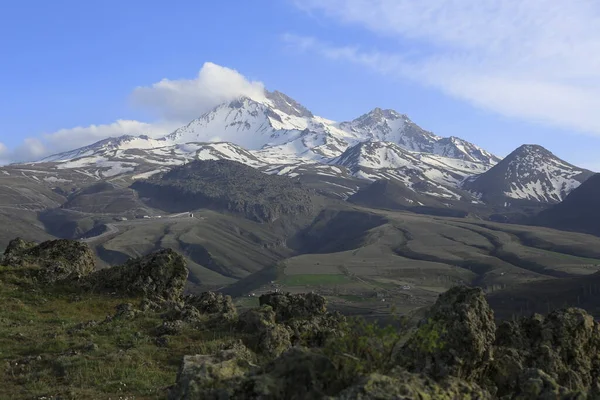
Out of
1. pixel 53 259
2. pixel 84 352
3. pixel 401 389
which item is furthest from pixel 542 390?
pixel 53 259

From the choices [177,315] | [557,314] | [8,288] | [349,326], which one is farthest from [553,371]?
[8,288]

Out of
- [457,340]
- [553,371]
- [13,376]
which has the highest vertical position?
[457,340]

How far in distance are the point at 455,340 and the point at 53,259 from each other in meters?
40.3

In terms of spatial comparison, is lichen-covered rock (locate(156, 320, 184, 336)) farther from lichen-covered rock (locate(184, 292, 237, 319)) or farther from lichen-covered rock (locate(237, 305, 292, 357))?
lichen-covered rock (locate(184, 292, 237, 319))

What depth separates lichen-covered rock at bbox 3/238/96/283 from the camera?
41500 millimetres

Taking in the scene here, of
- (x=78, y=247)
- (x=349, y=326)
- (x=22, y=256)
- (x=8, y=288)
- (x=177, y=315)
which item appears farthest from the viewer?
(x=78, y=247)

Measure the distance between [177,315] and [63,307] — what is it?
400 inches

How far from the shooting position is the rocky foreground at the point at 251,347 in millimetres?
12109

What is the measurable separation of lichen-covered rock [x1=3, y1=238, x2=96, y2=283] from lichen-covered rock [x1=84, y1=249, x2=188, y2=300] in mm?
2170

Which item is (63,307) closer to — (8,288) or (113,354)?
(8,288)

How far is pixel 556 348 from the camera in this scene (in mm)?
20062

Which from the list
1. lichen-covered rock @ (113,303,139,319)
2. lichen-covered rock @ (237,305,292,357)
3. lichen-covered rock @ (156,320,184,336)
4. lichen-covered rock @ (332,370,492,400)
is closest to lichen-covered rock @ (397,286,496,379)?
lichen-covered rock @ (332,370,492,400)

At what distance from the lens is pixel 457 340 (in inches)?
625

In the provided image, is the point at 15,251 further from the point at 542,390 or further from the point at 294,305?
the point at 542,390
